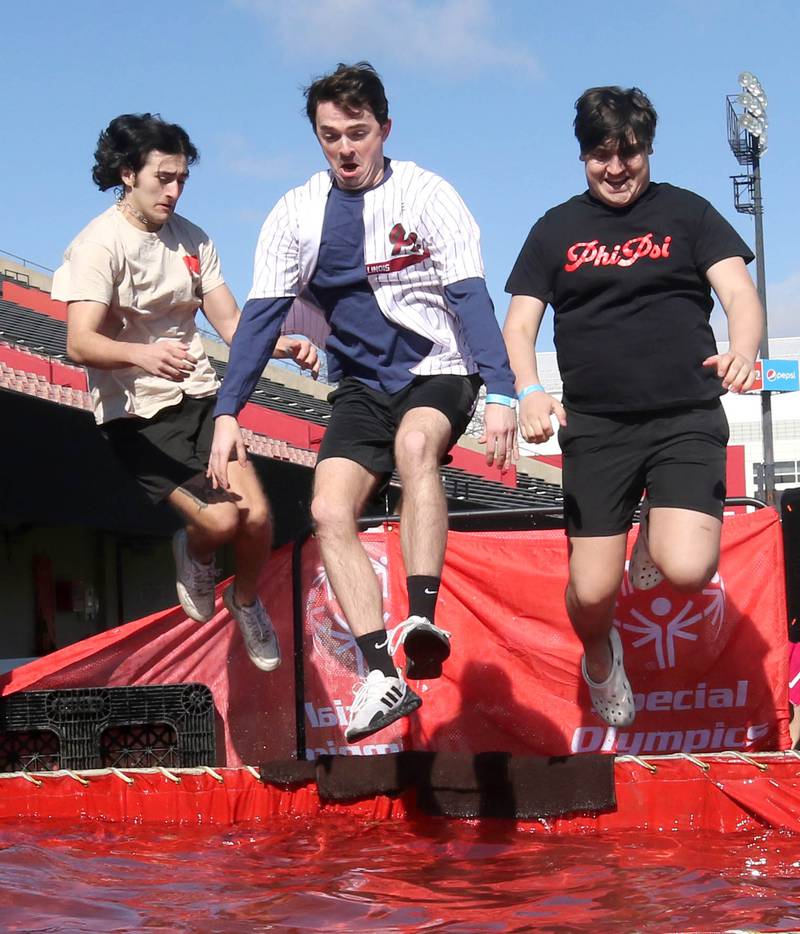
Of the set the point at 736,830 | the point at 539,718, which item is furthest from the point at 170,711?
the point at 736,830

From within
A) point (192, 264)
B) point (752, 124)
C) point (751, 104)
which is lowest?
point (192, 264)

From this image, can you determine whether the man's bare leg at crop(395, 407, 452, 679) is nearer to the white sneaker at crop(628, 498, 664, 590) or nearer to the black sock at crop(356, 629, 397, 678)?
the black sock at crop(356, 629, 397, 678)

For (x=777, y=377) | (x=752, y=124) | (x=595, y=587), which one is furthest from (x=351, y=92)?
(x=752, y=124)

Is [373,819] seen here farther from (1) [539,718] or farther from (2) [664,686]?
(2) [664,686]

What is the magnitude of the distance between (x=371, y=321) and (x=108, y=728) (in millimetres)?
1905

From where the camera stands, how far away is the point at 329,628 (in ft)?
17.3

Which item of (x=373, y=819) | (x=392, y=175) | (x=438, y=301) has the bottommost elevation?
(x=373, y=819)

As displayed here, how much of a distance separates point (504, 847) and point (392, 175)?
2321 mm

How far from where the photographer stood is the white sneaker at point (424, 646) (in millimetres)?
3953

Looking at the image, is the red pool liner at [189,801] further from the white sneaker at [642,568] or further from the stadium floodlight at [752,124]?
the stadium floodlight at [752,124]

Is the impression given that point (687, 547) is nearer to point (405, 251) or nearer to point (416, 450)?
point (416, 450)

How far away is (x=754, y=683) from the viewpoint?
505cm

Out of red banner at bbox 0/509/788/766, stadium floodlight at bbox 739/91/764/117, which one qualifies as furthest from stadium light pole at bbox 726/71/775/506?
red banner at bbox 0/509/788/766

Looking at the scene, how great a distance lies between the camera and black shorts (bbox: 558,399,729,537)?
14.2ft
